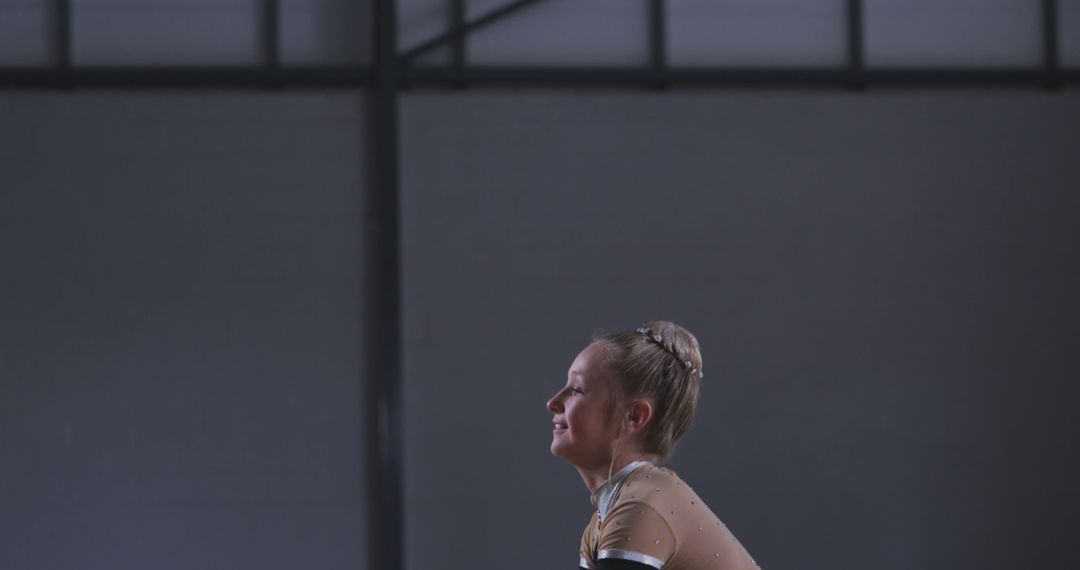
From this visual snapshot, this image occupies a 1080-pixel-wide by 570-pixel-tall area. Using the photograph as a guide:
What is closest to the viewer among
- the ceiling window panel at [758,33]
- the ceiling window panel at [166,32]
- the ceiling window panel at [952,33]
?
the ceiling window panel at [166,32]

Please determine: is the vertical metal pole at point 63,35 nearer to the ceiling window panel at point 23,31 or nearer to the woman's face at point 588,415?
the ceiling window panel at point 23,31

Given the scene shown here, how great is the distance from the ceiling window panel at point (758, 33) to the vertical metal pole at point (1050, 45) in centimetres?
102

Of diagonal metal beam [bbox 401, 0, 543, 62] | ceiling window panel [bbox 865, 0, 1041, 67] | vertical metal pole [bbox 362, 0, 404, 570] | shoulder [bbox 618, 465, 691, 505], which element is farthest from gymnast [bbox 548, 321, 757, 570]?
ceiling window panel [bbox 865, 0, 1041, 67]

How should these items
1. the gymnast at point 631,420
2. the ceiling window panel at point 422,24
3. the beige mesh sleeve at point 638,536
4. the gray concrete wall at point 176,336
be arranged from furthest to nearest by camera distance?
the ceiling window panel at point 422,24, the gray concrete wall at point 176,336, the gymnast at point 631,420, the beige mesh sleeve at point 638,536

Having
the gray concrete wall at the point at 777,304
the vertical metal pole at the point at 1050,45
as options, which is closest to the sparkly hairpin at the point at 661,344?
the gray concrete wall at the point at 777,304

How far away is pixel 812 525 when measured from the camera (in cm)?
558

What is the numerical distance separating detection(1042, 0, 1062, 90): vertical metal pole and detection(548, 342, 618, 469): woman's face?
4984mm

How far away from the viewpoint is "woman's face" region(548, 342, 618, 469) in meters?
1.55

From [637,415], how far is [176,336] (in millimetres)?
4214

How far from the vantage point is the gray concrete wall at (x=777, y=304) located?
17.9ft

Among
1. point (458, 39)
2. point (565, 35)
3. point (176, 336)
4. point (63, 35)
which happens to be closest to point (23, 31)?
point (63, 35)

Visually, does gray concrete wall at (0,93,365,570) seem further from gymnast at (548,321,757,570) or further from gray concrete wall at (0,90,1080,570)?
gymnast at (548,321,757,570)

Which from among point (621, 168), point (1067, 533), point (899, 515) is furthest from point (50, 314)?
point (1067, 533)

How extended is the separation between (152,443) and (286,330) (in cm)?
79
